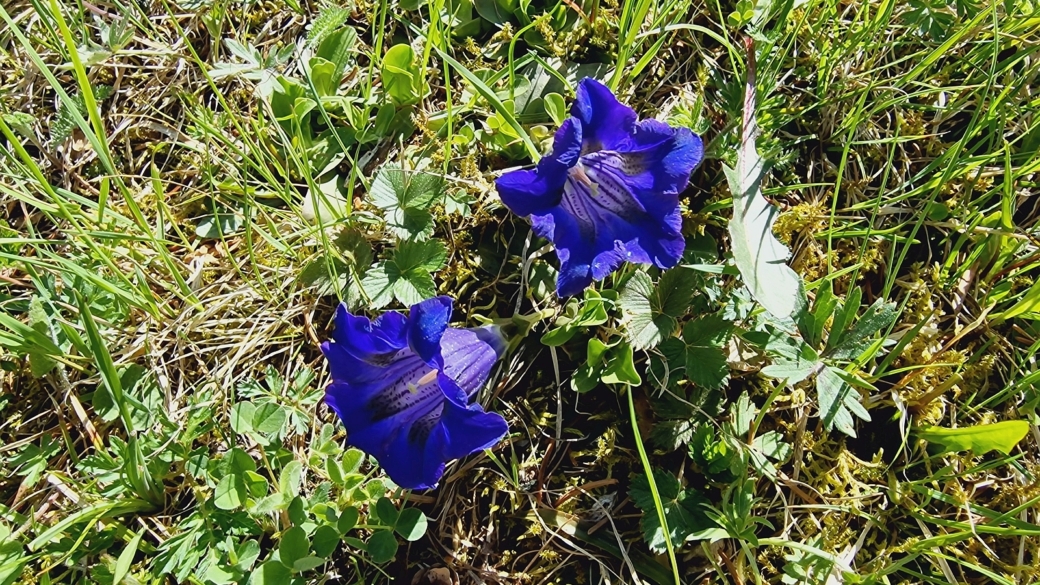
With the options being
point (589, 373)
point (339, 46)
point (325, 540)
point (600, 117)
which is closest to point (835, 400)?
point (589, 373)

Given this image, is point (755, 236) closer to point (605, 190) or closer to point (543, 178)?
point (605, 190)

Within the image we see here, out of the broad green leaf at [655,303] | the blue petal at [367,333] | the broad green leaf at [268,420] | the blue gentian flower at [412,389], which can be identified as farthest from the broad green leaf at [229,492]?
the broad green leaf at [655,303]

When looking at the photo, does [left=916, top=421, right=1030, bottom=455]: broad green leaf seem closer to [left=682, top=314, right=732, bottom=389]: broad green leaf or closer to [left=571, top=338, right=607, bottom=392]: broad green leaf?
[left=682, top=314, right=732, bottom=389]: broad green leaf

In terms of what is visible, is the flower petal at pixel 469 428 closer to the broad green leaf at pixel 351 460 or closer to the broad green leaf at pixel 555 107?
the broad green leaf at pixel 351 460

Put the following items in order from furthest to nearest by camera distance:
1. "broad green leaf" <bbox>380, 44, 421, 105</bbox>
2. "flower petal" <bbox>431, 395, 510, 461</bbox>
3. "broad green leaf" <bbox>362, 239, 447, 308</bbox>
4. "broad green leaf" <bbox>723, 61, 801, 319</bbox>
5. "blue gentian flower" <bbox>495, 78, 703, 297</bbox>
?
"broad green leaf" <bbox>380, 44, 421, 105</bbox>, "broad green leaf" <bbox>362, 239, 447, 308</bbox>, "broad green leaf" <bbox>723, 61, 801, 319</bbox>, "blue gentian flower" <bbox>495, 78, 703, 297</bbox>, "flower petal" <bbox>431, 395, 510, 461</bbox>

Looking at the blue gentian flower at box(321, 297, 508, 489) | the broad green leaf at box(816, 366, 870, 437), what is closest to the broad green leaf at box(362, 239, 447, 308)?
the blue gentian flower at box(321, 297, 508, 489)

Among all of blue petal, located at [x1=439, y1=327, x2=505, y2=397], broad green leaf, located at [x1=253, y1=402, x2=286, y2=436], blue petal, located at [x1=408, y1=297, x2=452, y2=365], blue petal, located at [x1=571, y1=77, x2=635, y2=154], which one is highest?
blue petal, located at [x1=571, y1=77, x2=635, y2=154]

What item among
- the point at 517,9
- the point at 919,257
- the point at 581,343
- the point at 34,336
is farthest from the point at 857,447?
the point at 34,336
